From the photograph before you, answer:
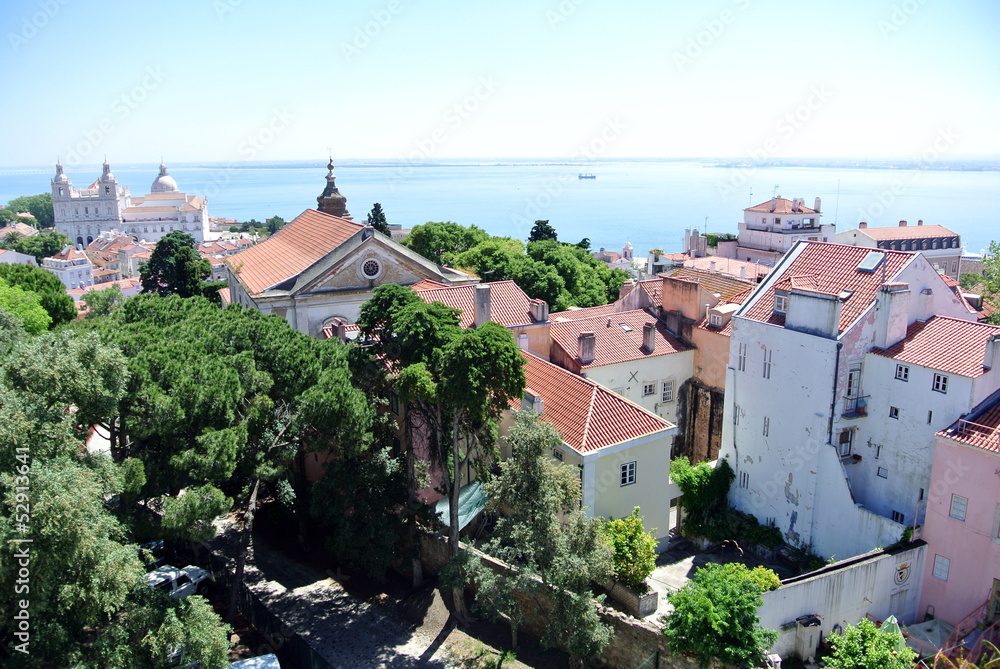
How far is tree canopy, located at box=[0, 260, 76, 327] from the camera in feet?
123

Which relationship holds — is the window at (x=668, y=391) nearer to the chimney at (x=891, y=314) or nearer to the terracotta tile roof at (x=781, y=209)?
the chimney at (x=891, y=314)

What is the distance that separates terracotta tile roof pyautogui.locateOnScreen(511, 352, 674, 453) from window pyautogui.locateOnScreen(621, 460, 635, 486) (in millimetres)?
939

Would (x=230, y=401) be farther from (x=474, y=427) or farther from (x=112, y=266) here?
(x=112, y=266)

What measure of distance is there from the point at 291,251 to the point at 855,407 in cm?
2884

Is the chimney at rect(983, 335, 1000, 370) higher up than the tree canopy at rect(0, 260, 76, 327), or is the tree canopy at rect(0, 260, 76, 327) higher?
the chimney at rect(983, 335, 1000, 370)

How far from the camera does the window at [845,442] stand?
74.6 ft

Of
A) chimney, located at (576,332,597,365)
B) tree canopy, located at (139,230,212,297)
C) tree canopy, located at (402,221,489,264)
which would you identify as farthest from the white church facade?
chimney, located at (576,332,597,365)

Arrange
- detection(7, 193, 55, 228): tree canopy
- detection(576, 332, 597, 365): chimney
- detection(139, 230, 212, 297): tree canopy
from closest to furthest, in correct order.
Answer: detection(576, 332, 597, 365): chimney
detection(139, 230, 212, 297): tree canopy
detection(7, 193, 55, 228): tree canopy

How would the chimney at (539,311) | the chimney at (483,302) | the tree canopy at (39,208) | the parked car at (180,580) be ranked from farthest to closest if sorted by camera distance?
1. the tree canopy at (39,208)
2. the chimney at (539,311)
3. the chimney at (483,302)
4. the parked car at (180,580)

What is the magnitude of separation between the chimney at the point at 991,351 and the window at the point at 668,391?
1245 cm

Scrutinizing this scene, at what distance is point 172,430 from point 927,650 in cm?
2065

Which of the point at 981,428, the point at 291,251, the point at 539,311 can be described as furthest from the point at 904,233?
the point at 291,251

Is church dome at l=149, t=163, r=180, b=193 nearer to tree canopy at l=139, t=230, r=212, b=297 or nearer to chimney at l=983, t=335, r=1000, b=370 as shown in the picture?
tree canopy at l=139, t=230, r=212, b=297

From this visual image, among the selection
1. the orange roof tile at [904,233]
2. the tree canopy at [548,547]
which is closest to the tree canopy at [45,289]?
the tree canopy at [548,547]
